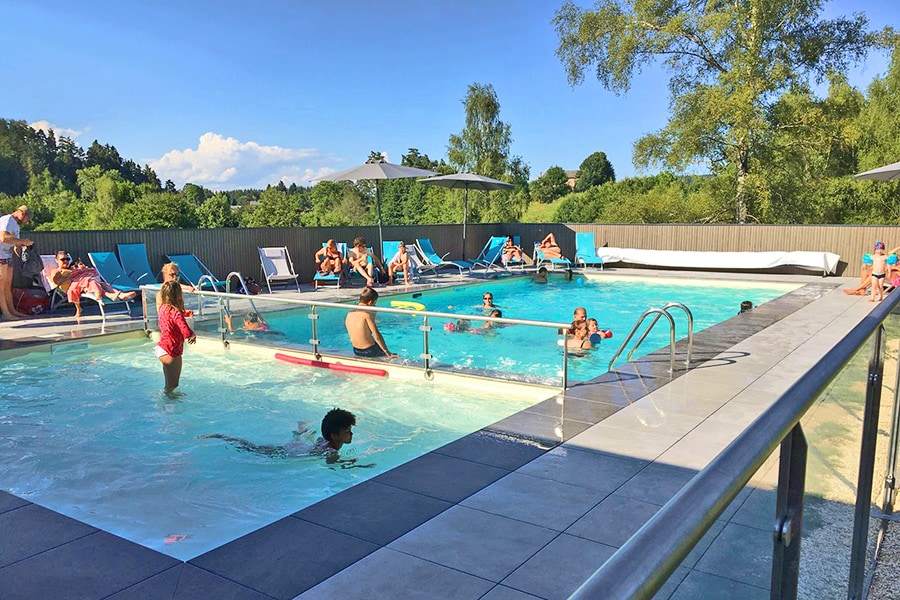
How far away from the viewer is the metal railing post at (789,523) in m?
1.21

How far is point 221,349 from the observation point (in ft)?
27.1

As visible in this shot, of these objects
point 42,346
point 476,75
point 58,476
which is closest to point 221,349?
point 42,346

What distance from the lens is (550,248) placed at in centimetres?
1906

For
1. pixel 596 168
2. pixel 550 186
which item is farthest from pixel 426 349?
pixel 596 168

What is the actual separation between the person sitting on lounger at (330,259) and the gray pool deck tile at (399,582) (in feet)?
36.4

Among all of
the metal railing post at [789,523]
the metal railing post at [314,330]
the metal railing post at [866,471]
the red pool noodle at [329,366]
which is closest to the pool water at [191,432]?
the red pool noodle at [329,366]

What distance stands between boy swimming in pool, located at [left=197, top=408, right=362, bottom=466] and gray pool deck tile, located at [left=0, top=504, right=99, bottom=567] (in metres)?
1.94

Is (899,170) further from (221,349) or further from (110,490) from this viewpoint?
(110,490)

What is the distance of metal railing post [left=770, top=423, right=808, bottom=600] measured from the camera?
121cm

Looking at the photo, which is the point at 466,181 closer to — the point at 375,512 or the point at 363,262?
the point at 363,262

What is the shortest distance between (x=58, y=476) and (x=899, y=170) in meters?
13.9

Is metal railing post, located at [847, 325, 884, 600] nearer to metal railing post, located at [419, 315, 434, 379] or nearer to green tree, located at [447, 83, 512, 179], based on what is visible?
metal railing post, located at [419, 315, 434, 379]

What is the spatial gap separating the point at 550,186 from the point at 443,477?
184 ft

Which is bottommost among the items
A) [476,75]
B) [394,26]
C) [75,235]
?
[75,235]
